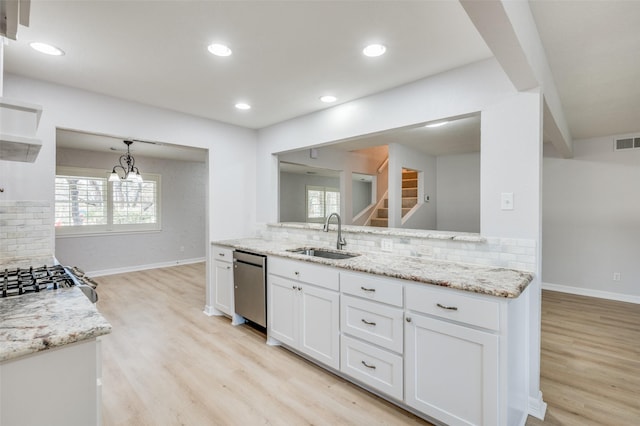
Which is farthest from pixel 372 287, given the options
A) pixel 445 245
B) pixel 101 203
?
pixel 101 203

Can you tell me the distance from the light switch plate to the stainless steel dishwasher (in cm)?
204

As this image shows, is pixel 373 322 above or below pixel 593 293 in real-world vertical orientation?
above

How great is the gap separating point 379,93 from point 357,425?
260cm

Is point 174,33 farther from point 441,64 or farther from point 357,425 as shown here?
point 357,425

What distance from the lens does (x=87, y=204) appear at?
5656mm

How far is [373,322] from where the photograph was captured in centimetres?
204

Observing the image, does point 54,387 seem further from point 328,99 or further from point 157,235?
point 157,235

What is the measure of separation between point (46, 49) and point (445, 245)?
3201mm

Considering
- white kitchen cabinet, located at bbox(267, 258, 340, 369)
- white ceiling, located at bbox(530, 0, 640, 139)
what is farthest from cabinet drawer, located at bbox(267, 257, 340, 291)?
white ceiling, located at bbox(530, 0, 640, 139)

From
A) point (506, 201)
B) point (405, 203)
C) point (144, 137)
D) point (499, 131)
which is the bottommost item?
point (506, 201)

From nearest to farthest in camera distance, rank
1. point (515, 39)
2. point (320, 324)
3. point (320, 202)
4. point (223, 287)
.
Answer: point (515, 39)
point (320, 324)
point (223, 287)
point (320, 202)

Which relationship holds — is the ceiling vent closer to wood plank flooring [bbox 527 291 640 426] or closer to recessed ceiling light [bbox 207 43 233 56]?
wood plank flooring [bbox 527 291 640 426]

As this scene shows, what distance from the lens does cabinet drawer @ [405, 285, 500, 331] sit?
1.56m

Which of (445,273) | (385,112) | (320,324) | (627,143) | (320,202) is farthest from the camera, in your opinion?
(320,202)
